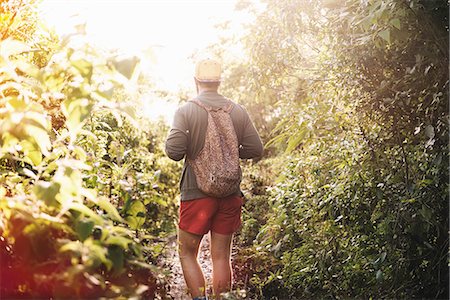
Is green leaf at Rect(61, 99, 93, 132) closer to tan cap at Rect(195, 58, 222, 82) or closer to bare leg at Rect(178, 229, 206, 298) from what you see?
bare leg at Rect(178, 229, 206, 298)

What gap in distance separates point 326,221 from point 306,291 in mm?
569

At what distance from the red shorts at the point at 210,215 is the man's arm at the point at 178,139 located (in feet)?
1.12

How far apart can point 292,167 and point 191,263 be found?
229cm

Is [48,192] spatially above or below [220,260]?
above

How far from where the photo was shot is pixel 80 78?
2018mm

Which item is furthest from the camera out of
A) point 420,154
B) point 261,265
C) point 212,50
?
point 212,50

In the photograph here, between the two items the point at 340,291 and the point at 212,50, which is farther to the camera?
the point at 212,50

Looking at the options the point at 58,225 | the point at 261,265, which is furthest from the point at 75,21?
the point at 261,265

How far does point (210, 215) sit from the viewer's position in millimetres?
4137

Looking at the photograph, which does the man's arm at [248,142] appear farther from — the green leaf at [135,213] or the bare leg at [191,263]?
the green leaf at [135,213]

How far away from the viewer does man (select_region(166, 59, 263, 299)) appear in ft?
13.5

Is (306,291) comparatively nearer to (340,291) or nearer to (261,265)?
(340,291)

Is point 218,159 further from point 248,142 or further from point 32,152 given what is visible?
point 32,152

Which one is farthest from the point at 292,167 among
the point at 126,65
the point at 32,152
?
the point at 126,65
